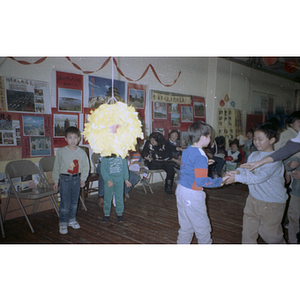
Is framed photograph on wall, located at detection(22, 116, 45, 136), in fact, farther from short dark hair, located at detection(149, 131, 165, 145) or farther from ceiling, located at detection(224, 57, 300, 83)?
ceiling, located at detection(224, 57, 300, 83)

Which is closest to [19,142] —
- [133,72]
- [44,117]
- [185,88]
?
[44,117]

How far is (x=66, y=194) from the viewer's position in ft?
8.09

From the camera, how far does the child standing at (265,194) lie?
1688 millimetres

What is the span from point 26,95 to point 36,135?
0.52 m

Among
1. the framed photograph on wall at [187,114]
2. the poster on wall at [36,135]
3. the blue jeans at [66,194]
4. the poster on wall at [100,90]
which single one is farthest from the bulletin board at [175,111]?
the blue jeans at [66,194]

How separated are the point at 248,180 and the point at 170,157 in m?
2.23

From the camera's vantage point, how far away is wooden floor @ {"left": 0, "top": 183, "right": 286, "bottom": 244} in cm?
231

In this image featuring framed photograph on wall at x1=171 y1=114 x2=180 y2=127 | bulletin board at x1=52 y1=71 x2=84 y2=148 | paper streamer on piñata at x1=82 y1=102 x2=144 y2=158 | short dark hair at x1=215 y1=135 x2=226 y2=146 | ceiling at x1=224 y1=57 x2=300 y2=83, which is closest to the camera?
paper streamer on piñata at x1=82 y1=102 x2=144 y2=158

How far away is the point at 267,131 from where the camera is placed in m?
1.75

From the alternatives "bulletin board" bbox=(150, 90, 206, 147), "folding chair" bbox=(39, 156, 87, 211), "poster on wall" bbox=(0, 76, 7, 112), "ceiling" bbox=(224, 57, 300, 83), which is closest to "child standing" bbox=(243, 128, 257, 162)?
"ceiling" bbox=(224, 57, 300, 83)

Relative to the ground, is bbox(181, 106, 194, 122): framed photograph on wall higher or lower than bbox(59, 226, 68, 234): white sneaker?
higher

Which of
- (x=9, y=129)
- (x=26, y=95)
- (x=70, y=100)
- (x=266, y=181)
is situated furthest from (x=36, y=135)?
(x=266, y=181)

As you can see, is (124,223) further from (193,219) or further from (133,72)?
(133,72)

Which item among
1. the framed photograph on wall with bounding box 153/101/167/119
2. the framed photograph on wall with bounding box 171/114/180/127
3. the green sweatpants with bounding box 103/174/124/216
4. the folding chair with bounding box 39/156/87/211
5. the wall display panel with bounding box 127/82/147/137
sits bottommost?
the green sweatpants with bounding box 103/174/124/216
